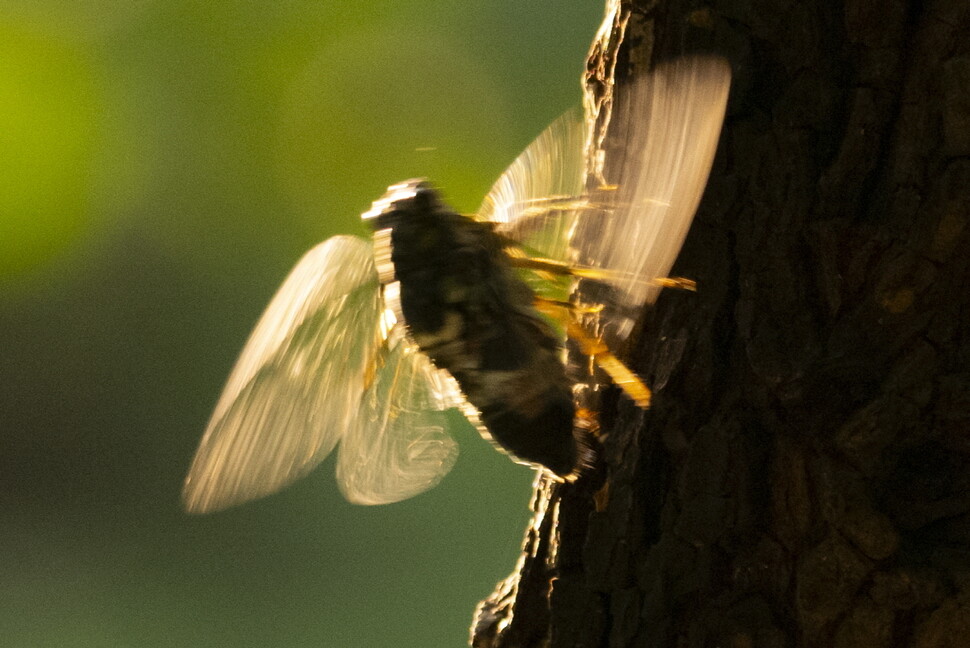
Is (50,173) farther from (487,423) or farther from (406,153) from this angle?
(487,423)

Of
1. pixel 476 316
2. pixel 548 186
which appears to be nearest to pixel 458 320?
pixel 476 316

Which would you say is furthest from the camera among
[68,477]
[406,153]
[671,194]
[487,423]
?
[68,477]

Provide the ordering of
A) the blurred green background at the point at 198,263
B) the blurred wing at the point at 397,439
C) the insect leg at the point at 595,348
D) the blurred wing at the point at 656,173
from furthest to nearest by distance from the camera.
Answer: the blurred green background at the point at 198,263 < the blurred wing at the point at 397,439 < the insect leg at the point at 595,348 < the blurred wing at the point at 656,173

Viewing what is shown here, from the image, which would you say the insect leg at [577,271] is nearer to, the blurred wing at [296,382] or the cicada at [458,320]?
the cicada at [458,320]

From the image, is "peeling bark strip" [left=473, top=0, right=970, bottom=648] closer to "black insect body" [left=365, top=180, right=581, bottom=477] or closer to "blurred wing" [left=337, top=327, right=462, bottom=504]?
"black insect body" [left=365, top=180, right=581, bottom=477]

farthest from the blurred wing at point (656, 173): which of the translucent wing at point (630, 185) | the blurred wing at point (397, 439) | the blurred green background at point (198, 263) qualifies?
the blurred green background at point (198, 263)

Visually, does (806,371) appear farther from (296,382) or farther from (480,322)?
(296,382)

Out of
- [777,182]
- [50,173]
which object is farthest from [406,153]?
[777,182]
